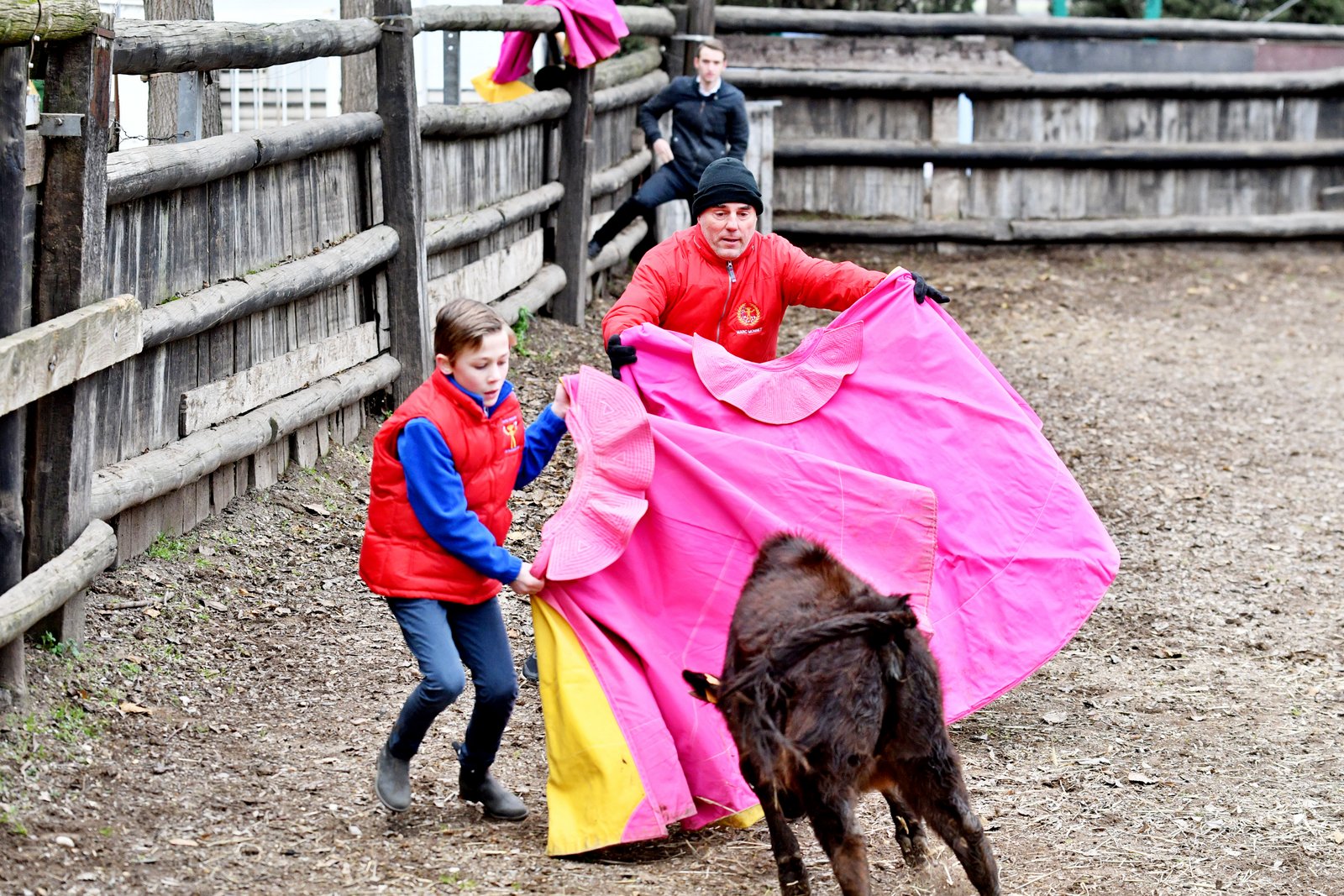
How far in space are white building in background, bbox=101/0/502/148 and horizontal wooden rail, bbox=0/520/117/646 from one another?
23.4 feet

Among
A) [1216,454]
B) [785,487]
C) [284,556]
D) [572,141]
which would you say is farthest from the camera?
[572,141]

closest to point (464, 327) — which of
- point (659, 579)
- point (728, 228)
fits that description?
point (659, 579)

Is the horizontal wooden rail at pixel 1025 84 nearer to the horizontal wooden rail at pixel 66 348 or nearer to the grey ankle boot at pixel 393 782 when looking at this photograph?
the horizontal wooden rail at pixel 66 348

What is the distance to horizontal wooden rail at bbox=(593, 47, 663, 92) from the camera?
39.3ft

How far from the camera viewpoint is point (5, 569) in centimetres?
444

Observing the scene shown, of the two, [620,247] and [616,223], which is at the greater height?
[616,223]

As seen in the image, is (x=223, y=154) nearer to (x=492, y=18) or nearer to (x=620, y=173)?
(x=492, y=18)

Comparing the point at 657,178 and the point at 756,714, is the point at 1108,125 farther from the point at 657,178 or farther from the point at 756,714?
the point at 756,714

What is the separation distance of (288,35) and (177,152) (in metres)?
1.12

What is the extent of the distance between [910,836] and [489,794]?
4.06 ft

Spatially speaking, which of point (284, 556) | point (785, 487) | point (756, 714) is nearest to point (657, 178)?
point (284, 556)

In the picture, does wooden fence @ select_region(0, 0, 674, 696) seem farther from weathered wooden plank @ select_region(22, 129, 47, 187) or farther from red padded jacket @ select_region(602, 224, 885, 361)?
red padded jacket @ select_region(602, 224, 885, 361)

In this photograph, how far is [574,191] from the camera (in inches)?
412

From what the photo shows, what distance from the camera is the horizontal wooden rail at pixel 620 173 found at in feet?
37.0
